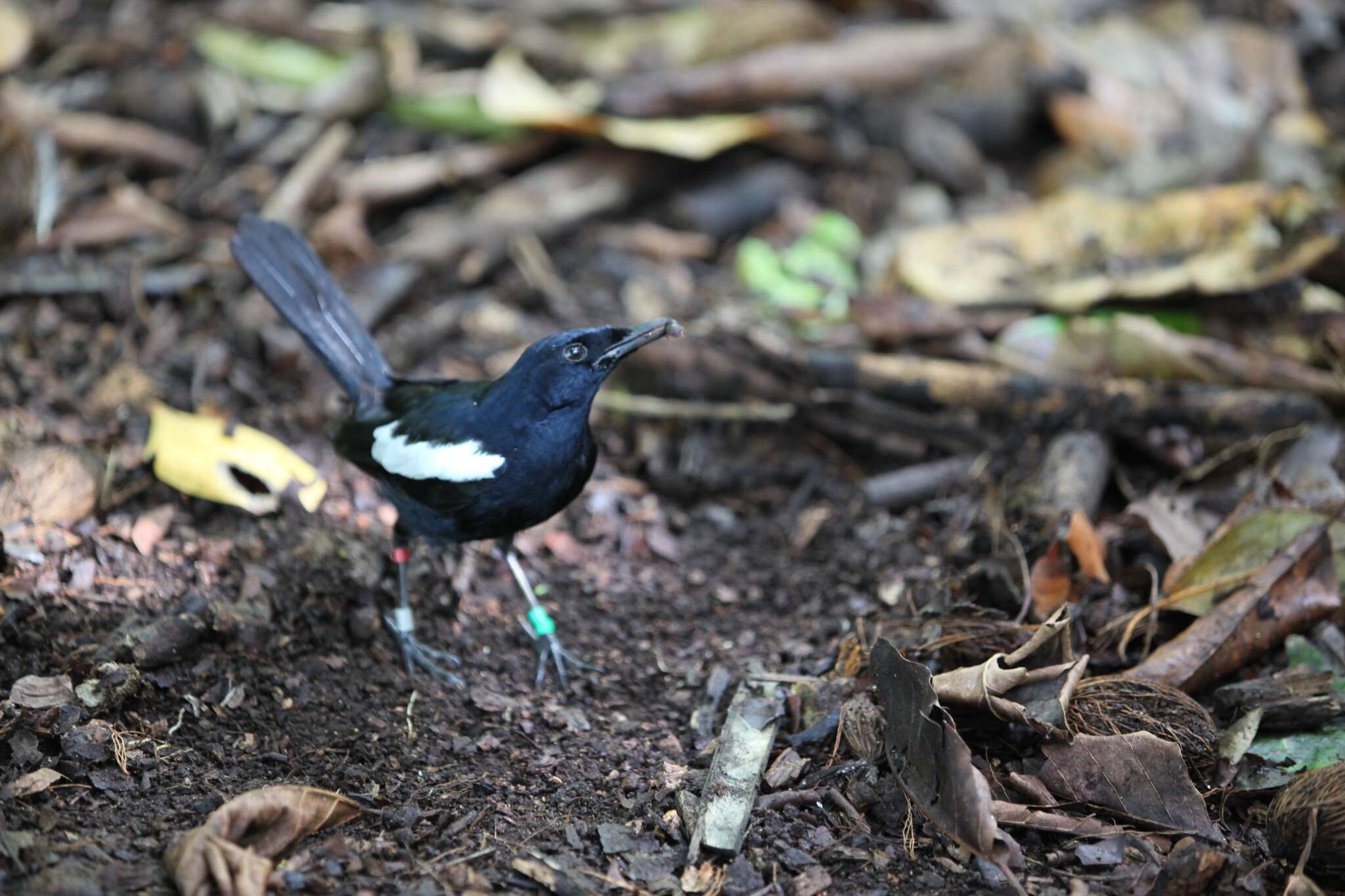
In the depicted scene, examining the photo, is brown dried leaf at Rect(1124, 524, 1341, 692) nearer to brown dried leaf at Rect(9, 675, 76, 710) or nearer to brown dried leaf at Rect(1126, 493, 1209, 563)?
brown dried leaf at Rect(1126, 493, 1209, 563)

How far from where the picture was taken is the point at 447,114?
6.45 metres

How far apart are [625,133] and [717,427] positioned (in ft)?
6.64

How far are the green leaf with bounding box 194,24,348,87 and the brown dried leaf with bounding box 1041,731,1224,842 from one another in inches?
219

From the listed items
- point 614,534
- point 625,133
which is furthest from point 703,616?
point 625,133

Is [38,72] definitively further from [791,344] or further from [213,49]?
[791,344]

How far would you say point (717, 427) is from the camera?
514 centimetres

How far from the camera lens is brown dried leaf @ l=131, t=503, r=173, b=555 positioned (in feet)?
12.8

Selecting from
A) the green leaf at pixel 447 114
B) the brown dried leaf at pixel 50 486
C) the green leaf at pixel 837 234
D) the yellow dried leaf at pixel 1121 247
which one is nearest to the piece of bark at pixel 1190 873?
the yellow dried leaf at pixel 1121 247

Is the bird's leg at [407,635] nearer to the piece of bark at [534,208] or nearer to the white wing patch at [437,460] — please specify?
the white wing patch at [437,460]

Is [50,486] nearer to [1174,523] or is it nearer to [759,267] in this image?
[759,267]

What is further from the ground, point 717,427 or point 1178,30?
point 1178,30

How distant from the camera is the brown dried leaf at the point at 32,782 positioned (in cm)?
286

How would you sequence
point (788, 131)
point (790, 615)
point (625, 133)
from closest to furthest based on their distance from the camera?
point (790, 615), point (625, 133), point (788, 131)

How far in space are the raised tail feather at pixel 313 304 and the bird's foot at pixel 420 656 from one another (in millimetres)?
954
